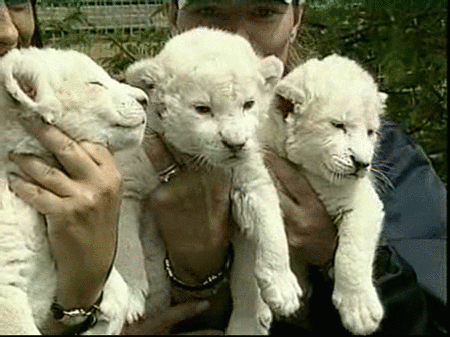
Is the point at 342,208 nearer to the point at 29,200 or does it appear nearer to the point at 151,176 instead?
the point at 151,176

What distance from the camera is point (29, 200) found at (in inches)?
53.2

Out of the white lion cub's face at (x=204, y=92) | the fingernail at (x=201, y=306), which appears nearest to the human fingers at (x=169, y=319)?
the fingernail at (x=201, y=306)

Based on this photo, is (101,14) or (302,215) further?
(302,215)

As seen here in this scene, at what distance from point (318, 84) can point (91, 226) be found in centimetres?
45

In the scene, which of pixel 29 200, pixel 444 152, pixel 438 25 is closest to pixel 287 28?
pixel 438 25

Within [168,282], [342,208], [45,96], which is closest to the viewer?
[45,96]

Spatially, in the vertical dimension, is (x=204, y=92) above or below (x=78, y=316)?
above

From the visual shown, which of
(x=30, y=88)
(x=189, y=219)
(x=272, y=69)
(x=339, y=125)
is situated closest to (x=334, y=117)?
(x=339, y=125)

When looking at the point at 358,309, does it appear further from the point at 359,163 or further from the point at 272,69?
the point at 272,69

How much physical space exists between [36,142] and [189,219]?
27 centimetres

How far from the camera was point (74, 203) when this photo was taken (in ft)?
4.42

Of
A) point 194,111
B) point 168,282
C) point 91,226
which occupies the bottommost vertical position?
point 168,282

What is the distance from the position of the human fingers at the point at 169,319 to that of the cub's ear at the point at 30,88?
352mm

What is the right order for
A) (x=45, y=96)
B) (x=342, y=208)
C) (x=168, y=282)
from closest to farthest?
1. (x=45, y=96)
2. (x=168, y=282)
3. (x=342, y=208)
